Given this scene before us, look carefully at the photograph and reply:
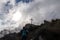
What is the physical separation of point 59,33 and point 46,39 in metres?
3.22

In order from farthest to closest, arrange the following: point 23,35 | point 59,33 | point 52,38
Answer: point 59,33 < point 52,38 < point 23,35

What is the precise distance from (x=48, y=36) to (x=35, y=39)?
369cm

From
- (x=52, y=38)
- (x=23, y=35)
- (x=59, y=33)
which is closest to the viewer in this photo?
(x=23, y=35)

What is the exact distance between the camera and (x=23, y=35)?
27.2 metres

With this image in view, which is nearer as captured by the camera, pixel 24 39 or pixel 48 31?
pixel 24 39

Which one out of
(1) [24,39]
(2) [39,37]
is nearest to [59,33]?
(2) [39,37]

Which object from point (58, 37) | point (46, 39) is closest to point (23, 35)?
point (46, 39)

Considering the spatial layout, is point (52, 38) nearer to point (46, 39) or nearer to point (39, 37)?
point (46, 39)

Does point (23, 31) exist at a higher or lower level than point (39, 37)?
higher

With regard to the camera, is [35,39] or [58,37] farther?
[35,39]

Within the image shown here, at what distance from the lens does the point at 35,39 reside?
33375mm

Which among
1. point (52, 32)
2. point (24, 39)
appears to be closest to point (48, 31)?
point (52, 32)

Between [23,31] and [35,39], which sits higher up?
[23,31]

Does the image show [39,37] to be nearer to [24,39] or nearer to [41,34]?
[41,34]
